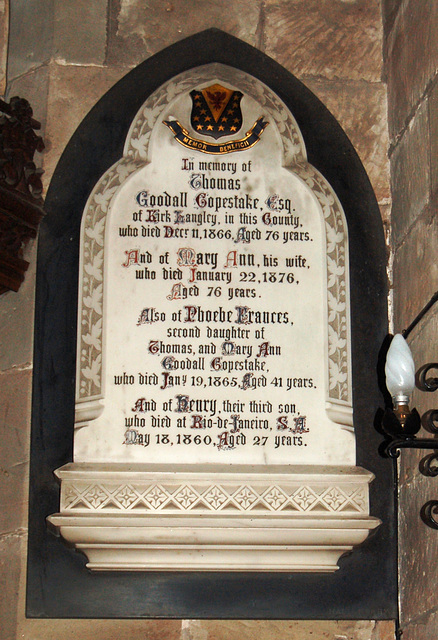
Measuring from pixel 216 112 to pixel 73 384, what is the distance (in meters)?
1.07

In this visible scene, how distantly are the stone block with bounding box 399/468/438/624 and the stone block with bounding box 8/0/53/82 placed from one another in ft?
6.36

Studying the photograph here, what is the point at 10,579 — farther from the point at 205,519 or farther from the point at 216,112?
the point at 216,112

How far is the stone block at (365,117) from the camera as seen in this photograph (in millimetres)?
3619

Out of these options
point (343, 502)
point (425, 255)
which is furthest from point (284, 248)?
point (343, 502)

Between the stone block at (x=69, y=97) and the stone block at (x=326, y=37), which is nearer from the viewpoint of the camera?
the stone block at (x=69, y=97)

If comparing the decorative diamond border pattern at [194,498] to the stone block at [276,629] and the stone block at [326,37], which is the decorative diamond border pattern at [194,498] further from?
the stone block at [326,37]

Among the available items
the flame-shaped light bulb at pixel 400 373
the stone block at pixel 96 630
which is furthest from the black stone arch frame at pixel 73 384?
the flame-shaped light bulb at pixel 400 373

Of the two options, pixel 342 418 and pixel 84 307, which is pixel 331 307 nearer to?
pixel 342 418

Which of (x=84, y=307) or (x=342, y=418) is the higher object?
(x=84, y=307)

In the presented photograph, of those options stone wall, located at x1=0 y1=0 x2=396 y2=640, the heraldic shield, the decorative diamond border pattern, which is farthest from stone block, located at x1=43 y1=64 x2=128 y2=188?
the decorative diamond border pattern

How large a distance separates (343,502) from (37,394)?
39.9 inches

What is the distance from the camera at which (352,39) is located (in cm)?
375

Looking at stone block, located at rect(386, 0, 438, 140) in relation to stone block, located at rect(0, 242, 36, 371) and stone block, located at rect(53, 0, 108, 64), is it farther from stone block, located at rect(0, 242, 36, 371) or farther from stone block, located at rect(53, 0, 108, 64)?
stone block, located at rect(0, 242, 36, 371)

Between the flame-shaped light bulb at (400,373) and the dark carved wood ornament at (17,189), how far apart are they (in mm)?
1282
